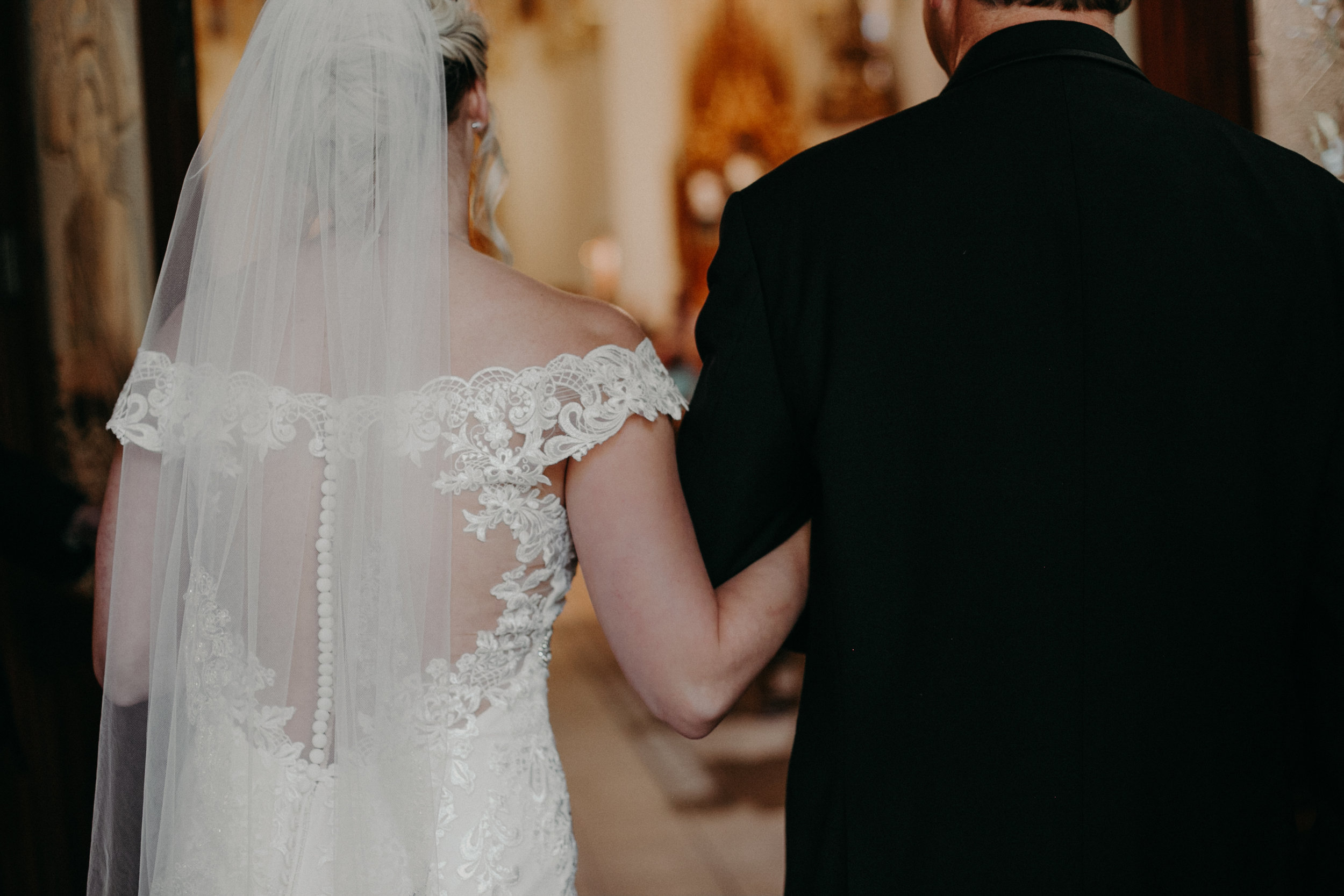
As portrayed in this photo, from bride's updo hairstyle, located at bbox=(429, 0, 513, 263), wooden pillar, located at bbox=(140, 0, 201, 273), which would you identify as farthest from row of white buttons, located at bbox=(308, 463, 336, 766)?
wooden pillar, located at bbox=(140, 0, 201, 273)

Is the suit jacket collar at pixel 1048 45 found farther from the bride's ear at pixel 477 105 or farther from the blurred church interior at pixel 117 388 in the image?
the bride's ear at pixel 477 105

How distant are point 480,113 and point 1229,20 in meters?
1.46

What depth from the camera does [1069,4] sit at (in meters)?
1.35

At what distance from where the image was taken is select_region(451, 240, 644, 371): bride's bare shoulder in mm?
1406

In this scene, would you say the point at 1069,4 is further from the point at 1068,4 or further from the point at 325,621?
the point at 325,621

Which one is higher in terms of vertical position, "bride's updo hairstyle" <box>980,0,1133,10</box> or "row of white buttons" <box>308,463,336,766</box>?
"bride's updo hairstyle" <box>980,0,1133,10</box>

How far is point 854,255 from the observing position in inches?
52.1

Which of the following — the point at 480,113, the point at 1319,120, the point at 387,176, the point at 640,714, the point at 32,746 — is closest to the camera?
the point at 387,176

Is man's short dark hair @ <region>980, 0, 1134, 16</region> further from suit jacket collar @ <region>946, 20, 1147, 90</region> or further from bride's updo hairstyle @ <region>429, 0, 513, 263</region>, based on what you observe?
bride's updo hairstyle @ <region>429, 0, 513, 263</region>

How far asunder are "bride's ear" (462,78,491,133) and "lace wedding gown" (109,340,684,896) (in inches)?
15.9

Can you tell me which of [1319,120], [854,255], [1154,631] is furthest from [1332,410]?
[1319,120]

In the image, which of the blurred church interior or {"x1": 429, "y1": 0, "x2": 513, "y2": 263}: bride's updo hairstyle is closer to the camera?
{"x1": 429, "y1": 0, "x2": 513, "y2": 263}: bride's updo hairstyle

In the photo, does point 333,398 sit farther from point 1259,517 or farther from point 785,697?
point 785,697

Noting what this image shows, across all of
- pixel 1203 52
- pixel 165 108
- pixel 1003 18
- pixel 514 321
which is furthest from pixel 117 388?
pixel 1203 52
